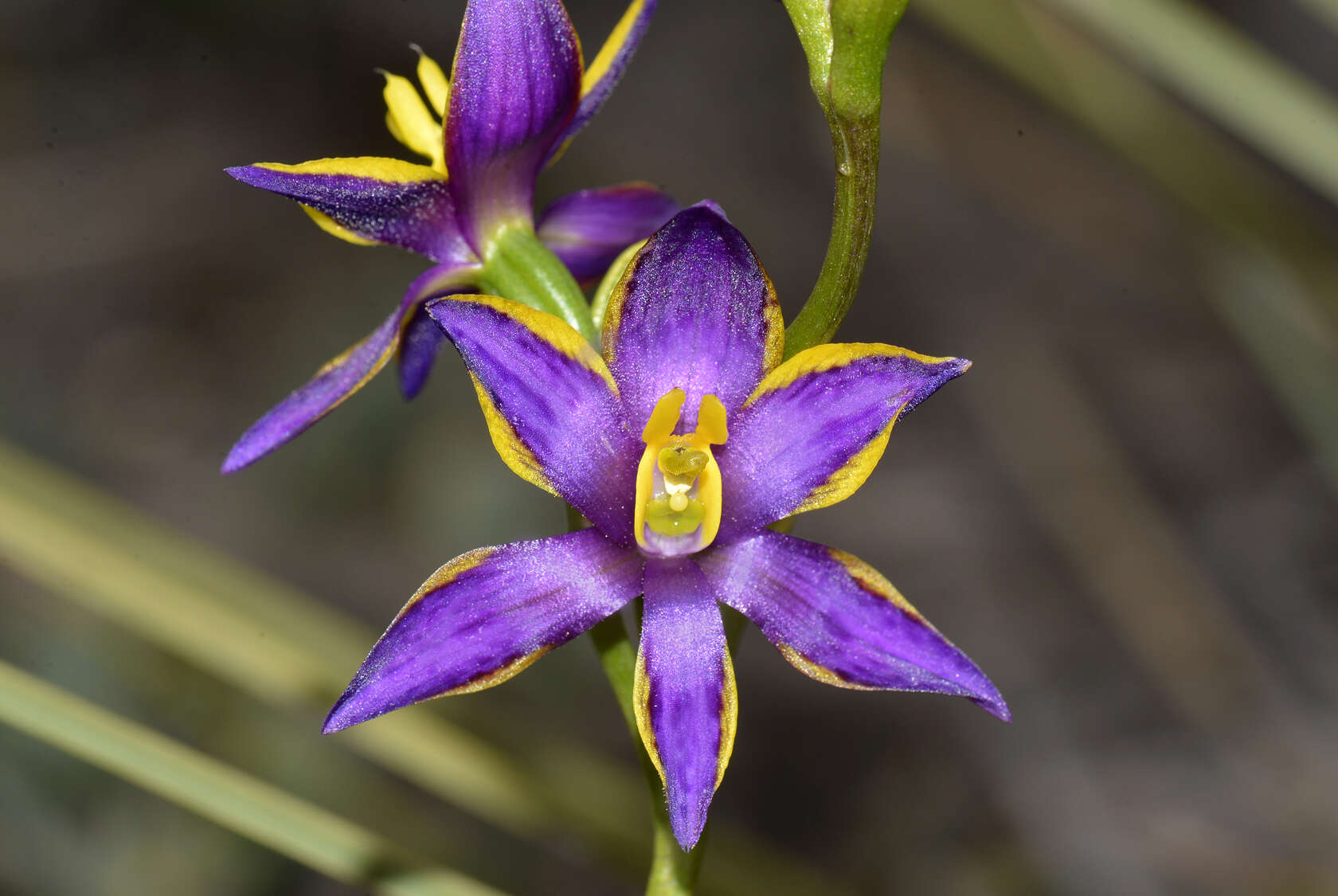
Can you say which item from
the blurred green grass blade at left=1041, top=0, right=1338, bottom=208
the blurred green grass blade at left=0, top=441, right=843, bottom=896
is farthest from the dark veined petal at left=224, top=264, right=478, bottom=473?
the blurred green grass blade at left=1041, top=0, right=1338, bottom=208

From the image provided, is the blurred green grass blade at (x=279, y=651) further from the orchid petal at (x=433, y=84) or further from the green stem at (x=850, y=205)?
the green stem at (x=850, y=205)

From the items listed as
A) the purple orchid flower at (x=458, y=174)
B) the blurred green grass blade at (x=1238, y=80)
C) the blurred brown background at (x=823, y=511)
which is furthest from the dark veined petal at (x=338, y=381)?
the blurred brown background at (x=823, y=511)

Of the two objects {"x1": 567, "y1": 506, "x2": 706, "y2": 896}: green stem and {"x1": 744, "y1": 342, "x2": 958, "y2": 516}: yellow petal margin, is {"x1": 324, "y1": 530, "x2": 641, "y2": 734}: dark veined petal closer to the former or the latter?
{"x1": 567, "y1": 506, "x2": 706, "y2": 896}: green stem

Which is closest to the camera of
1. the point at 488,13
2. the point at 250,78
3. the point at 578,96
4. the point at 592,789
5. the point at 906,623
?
the point at 906,623

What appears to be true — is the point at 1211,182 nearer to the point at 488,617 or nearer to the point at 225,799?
the point at 488,617

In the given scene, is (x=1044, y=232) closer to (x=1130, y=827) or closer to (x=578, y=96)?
(x=1130, y=827)

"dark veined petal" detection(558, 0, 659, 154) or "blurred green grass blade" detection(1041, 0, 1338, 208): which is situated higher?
"blurred green grass blade" detection(1041, 0, 1338, 208)

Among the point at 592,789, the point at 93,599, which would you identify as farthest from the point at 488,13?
the point at 592,789

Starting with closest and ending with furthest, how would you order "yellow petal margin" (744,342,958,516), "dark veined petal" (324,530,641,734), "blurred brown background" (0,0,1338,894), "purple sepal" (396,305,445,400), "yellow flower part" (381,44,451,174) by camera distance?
"dark veined petal" (324,530,641,734) < "yellow petal margin" (744,342,958,516) < "purple sepal" (396,305,445,400) < "yellow flower part" (381,44,451,174) < "blurred brown background" (0,0,1338,894)
